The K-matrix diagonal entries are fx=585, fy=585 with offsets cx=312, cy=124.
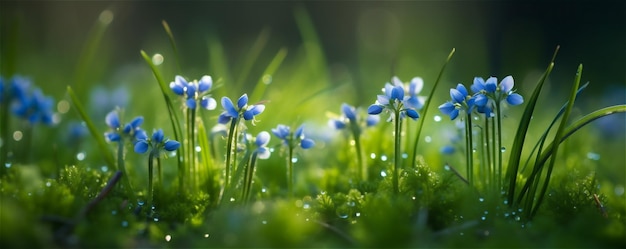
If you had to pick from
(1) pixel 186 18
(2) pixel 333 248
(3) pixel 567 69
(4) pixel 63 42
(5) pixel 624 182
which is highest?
(1) pixel 186 18

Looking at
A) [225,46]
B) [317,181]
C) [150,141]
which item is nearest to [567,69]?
[225,46]

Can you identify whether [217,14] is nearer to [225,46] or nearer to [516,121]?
[225,46]

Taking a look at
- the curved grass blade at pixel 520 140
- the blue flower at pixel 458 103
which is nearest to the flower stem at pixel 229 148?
the blue flower at pixel 458 103

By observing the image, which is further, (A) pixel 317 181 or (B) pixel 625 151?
(B) pixel 625 151

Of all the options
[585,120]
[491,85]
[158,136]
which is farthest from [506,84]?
[158,136]

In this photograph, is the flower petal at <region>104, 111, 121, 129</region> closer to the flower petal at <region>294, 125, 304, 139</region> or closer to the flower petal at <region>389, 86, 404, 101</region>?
the flower petal at <region>294, 125, 304, 139</region>

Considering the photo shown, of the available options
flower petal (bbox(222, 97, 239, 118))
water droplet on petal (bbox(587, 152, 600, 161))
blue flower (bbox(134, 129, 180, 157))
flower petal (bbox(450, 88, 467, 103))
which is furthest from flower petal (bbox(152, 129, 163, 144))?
water droplet on petal (bbox(587, 152, 600, 161))

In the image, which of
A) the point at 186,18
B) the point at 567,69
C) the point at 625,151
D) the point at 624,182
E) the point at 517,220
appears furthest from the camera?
the point at 186,18
